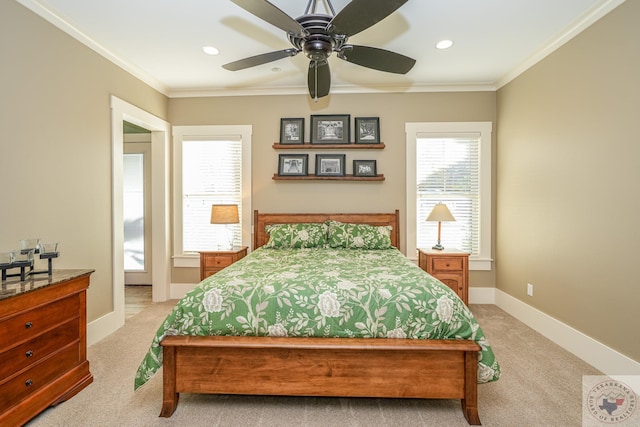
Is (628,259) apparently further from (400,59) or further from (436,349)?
(400,59)

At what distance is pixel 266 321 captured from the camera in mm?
1913

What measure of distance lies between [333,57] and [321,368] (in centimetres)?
298

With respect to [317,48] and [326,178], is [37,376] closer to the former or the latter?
[317,48]

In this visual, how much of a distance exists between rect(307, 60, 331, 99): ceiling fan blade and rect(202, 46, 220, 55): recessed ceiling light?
120cm

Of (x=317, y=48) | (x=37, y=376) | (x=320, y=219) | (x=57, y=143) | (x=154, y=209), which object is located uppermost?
(x=317, y=48)

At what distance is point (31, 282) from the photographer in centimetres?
193

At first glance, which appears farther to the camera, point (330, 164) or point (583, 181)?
point (330, 164)

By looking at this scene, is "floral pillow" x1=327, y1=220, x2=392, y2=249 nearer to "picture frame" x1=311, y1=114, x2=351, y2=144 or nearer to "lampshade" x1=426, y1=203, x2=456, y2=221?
"lampshade" x1=426, y1=203, x2=456, y2=221

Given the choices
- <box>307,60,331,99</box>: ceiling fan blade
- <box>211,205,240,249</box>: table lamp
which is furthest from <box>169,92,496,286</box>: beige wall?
<box>307,60,331,99</box>: ceiling fan blade

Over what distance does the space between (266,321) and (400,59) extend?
2105 millimetres

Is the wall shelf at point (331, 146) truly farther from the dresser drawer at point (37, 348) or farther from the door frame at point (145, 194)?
the dresser drawer at point (37, 348)

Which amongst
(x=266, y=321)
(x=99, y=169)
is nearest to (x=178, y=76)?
(x=99, y=169)

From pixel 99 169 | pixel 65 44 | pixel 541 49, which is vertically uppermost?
pixel 541 49

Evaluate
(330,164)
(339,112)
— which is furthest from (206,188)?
(339,112)
